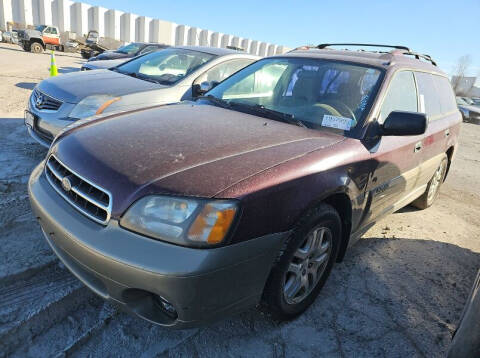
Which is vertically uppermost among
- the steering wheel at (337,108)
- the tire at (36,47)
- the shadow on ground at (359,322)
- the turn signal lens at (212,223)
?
the steering wheel at (337,108)

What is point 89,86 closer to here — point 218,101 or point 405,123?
point 218,101

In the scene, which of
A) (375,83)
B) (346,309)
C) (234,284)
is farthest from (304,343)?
(375,83)

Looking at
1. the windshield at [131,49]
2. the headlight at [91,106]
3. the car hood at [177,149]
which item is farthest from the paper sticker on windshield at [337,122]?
the windshield at [131,49]

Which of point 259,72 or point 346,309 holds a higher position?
point 259,72

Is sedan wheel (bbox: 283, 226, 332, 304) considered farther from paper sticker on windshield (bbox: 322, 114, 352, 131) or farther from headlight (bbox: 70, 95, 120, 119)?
headlight (bbox: 70, 95, 120, 119)

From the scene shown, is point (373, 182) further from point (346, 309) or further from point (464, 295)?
point (464, 295)

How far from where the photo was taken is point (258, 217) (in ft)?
5.35

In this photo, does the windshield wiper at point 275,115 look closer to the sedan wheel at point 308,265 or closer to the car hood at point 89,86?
the sedan wheel at point 308,265

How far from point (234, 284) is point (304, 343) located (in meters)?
0.79

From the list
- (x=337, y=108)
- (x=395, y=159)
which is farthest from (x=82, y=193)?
(x=395, y=159)

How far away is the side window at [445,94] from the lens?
3.78 meters

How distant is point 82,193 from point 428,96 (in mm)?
3306

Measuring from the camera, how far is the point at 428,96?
3434 millimetres

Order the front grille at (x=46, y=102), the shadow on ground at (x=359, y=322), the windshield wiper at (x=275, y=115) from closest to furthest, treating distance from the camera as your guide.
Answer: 1. the shadow on ground at (x=359, y=322)
2. the windshield wiper at (x=275, y=115)
3. the front grille at (x=46, y=102)
